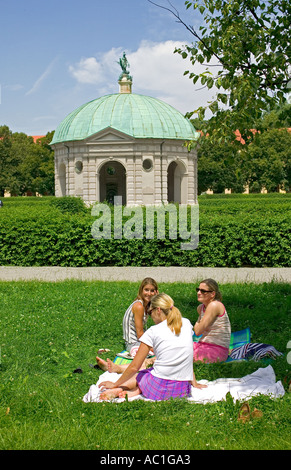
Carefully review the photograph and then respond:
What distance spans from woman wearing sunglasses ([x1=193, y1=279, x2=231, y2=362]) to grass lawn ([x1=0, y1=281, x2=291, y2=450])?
33cm

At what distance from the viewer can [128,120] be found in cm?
3528

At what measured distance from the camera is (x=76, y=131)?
35844mm

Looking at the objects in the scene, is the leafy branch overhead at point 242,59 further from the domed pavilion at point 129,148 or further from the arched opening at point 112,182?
the arched opening at point 112,182

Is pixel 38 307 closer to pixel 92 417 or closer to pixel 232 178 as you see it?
pixel 92 417

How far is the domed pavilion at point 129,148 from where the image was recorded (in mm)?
34281

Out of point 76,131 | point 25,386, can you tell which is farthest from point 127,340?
point 76,131

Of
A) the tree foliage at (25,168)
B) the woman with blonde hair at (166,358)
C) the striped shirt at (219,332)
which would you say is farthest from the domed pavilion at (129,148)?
the woman with blonde hair at (166,358)

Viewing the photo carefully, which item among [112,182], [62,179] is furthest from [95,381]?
[112,182]

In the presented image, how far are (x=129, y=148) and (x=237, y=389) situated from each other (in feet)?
98.1

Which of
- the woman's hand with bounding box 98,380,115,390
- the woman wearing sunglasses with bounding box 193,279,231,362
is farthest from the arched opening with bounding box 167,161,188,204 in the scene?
the woman's hand with bounding box 98,380,115,390

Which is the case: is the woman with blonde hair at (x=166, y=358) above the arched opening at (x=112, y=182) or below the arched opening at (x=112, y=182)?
below

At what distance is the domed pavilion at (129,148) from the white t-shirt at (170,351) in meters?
29.6

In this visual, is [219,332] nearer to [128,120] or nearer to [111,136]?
[111,136]

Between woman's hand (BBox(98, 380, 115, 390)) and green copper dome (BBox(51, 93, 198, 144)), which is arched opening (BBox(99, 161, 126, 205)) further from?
woman's hand (BBox(98, 380, 115, 390))
